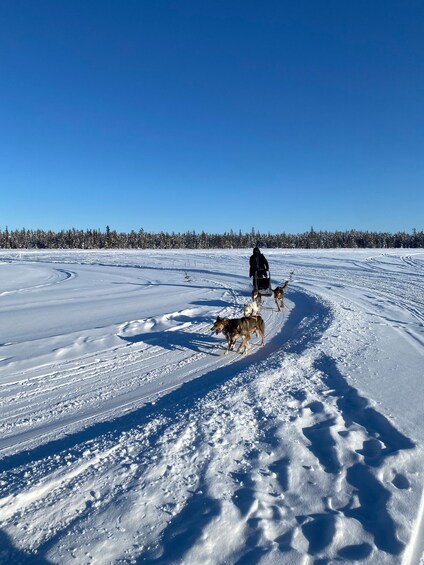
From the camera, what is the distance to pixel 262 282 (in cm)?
1437

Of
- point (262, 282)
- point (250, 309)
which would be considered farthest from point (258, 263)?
point (250, 309)

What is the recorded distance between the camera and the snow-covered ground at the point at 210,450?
2699 millimetres

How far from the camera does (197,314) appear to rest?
1191 centimetres

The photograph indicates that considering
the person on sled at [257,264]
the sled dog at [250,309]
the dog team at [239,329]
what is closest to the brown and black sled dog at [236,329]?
the dog team at [239,329]

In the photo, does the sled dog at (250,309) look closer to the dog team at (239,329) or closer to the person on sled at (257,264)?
the dog team at (239,329)

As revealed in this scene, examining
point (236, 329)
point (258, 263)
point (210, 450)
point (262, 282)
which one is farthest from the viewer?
point (258, 263)

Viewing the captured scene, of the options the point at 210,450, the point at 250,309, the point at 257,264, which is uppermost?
the point at 257,264

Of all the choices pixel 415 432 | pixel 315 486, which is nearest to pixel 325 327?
pixel 415 432

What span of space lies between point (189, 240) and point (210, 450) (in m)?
→ 121

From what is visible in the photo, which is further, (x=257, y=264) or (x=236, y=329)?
(x=257, y=264)

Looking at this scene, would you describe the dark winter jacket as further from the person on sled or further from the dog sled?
the dog sled

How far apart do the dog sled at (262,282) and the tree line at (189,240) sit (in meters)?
101

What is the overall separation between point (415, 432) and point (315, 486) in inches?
65.9

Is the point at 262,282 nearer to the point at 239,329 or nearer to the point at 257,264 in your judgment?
the point at 257,264
